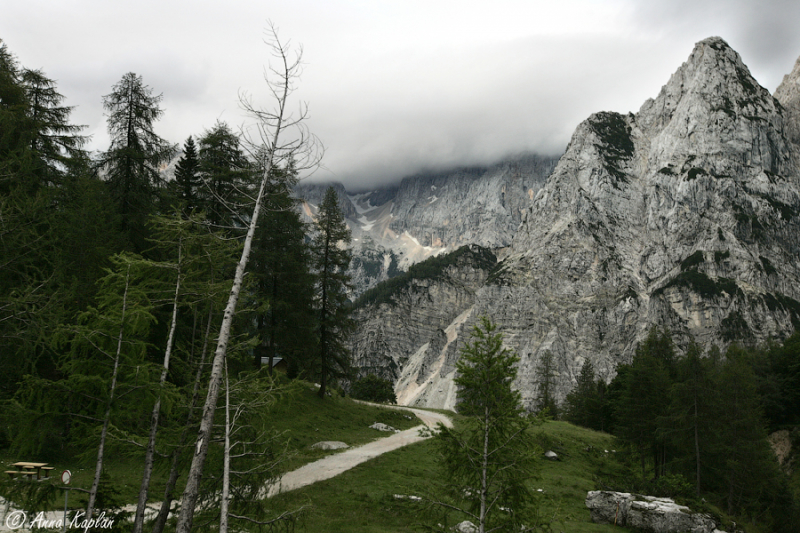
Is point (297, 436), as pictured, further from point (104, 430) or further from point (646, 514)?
point (646, 514)

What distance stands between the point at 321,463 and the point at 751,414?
27.5m

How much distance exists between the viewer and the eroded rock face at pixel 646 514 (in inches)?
702

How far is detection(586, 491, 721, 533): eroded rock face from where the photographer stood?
1783cm

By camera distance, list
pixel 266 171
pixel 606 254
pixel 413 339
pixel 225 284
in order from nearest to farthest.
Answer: pixel 266 171, pixel 225 284, pixel 606 254, pixel 413 339

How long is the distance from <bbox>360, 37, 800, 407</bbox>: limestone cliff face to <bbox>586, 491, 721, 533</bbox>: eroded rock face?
113 meters

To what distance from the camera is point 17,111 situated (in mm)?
21531

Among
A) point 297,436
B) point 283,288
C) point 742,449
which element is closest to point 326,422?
point 297,436

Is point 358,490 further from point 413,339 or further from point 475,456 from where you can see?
point 413,339

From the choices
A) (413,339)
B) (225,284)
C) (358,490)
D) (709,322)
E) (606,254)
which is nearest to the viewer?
(225,284)

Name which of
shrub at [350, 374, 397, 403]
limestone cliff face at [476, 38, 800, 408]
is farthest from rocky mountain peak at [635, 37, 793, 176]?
shrub at [350, 374, 397, 403]

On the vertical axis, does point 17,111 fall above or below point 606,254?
below

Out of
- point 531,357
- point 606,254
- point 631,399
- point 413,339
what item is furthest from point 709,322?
point 631,399

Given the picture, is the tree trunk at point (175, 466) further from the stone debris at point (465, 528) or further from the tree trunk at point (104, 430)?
the stone debris at point (465, 528)

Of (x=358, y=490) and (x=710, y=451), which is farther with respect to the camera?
(x=710, y=451)
